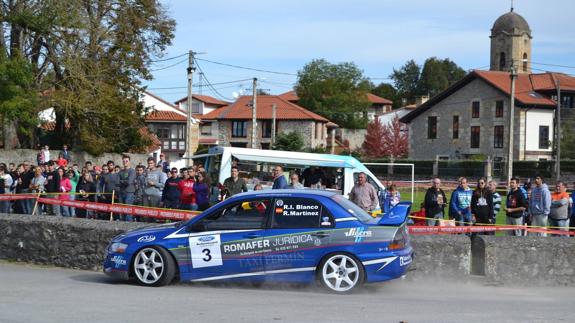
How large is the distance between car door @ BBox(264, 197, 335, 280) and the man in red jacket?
234 inches

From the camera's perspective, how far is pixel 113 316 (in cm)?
870

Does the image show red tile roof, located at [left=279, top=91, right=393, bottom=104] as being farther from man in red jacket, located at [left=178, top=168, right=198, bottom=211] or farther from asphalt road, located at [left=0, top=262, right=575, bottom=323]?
asphalt road, located at [left=0, top=262, right=575, bottom=323]

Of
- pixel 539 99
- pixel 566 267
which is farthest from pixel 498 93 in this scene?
pixel 566 267

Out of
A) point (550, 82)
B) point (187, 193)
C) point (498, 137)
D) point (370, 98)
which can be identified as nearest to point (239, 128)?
point (498, 137)

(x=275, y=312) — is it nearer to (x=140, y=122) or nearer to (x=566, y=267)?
(x=566, y=267)

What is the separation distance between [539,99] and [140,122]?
1438 inches

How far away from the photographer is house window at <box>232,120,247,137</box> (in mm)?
89062

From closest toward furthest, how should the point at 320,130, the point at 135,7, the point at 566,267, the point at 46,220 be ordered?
the point at 566,267 → the point at 46,220 → the point at 135,7 → the point at 320,130

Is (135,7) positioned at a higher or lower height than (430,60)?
A: lower

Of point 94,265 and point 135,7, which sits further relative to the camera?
point 135,7

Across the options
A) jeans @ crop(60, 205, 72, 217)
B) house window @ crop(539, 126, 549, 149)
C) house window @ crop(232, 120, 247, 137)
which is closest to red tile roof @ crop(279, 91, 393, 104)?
house window @ crop(232, 120, 247, 137)

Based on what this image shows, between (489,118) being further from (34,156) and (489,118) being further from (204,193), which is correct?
(204,193)

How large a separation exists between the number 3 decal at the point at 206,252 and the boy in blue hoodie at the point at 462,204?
6.72 m

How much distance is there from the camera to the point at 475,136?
7156cm
